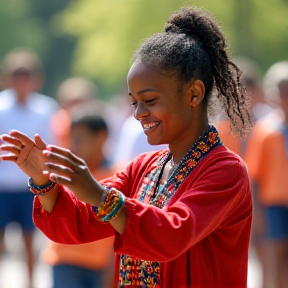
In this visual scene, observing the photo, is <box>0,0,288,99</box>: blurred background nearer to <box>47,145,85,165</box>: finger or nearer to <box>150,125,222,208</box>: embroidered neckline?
→ <box>150,125,222,208</box>: embroidered neckline

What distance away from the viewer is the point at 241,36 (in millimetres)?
16422

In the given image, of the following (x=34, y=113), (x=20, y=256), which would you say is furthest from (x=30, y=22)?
(x=34, y=113)

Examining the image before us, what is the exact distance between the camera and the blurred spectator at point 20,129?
8.79 metres

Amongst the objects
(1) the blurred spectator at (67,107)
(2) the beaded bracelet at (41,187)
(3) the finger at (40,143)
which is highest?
(1) the blurred spectator at (67,107)

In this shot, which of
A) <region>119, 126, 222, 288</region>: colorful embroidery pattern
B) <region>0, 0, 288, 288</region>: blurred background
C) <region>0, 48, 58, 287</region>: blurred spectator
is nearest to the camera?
<region>119, 126, 222, 288</region>: colorful embroidery pattern

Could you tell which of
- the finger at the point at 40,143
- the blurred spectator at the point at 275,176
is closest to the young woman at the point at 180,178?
the finger at the point at 40,143

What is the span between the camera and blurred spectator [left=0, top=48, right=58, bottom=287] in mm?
8789

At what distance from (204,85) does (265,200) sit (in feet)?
15.2

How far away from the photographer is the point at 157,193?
3.85 m

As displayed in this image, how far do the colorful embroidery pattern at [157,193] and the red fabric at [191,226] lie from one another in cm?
4

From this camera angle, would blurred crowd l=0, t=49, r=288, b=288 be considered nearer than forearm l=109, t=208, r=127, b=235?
No

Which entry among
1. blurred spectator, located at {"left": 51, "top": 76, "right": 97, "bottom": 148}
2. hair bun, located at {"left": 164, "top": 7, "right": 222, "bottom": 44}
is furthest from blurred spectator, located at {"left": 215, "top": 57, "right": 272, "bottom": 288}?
hair bun, located at {"left": 164, "top": 7, "right": 222, "bottom": 44}

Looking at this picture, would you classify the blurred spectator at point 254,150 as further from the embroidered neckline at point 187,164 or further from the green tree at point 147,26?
the embroidered neckline at point 187,164

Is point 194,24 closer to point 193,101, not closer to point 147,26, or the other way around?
point 193,101
